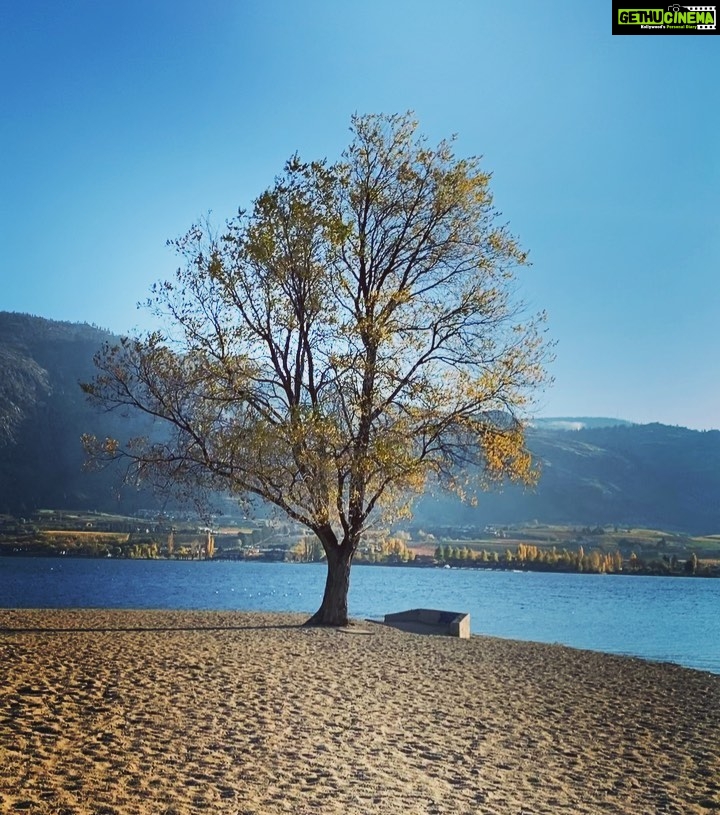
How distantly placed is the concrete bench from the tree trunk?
3530 millimetres

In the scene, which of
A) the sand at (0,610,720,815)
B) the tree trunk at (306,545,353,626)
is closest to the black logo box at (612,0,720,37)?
the sand at (0,610,720,815)

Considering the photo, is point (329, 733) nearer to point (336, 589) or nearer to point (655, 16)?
point (655, 16)

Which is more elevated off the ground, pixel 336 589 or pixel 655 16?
pixel 655 16

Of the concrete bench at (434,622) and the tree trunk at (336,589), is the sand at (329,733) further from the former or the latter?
the concrete bench at (434,622)

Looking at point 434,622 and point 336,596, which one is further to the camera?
point 434,622

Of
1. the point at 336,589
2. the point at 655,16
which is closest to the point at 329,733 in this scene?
the point at 655,16

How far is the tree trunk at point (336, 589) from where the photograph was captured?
99.6 ft

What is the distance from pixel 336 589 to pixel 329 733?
18249 mm

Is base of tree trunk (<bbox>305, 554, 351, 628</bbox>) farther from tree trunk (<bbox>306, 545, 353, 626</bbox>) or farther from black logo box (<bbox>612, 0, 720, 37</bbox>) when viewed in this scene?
black logo box (<bbox>612, 0, 720, 37</bbox>)

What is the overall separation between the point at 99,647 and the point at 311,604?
5923 centimetres

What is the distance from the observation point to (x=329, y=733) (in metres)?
12.4

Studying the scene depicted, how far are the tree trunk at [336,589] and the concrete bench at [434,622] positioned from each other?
353cm

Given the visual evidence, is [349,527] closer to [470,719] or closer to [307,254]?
[307,254]

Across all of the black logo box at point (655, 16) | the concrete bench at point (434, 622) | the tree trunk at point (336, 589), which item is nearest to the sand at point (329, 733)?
the tree trunk at point (336, 589)
